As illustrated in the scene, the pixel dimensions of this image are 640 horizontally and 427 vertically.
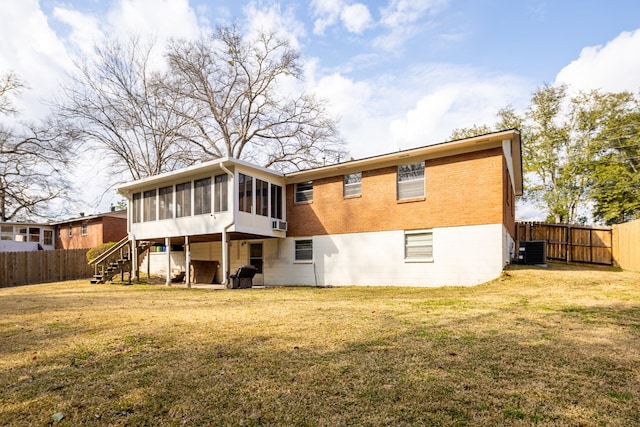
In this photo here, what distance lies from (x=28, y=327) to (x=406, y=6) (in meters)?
13.0

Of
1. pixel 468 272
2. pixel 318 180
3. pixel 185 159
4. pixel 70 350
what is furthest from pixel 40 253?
pixel 468 272

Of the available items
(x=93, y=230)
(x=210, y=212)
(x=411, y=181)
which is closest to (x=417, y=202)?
(x=411, y=181)

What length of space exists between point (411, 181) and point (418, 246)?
8.11 feet

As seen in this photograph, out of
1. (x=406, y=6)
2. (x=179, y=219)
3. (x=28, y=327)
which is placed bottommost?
(x=28, y=327)

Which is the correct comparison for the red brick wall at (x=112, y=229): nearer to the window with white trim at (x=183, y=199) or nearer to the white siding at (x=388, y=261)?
the window with white trim at (x=183, y=199)

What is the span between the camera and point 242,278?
1500 centimetres

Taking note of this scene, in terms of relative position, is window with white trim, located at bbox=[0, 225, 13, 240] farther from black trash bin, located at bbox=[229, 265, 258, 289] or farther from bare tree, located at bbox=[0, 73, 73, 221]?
black trash bin, located at bbox=[229, 265, 258, 289]

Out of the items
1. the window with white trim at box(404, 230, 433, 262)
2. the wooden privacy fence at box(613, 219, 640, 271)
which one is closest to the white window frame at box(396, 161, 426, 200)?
the window with white trim at box(404, 230, 433, 262)

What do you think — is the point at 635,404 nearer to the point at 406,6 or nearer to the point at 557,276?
the point at 557,276

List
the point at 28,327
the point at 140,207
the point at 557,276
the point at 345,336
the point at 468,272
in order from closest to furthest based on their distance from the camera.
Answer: the point at 345,336 → the point at 28,327 → the point at 557,276 → the point at 468,272 → the point at 140,207

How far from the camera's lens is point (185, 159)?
2711 centimetres

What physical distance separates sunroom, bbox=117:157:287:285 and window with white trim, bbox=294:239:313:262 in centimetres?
96

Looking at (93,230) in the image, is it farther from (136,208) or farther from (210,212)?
(210,212)

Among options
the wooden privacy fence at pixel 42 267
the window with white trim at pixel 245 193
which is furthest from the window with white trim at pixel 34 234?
the window with white trim at pixel 245 193
